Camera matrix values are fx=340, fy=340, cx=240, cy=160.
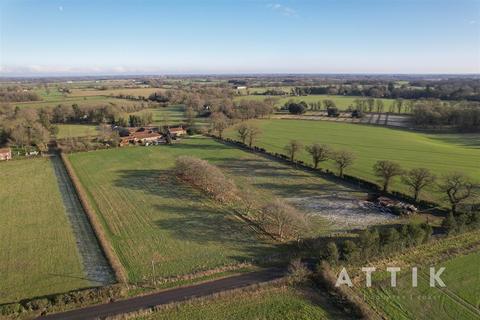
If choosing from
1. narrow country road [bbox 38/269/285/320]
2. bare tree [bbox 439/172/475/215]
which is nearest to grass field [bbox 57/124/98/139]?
narrow country road [bbox 38/269/285/320]

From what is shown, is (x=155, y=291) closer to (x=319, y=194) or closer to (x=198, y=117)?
(x=319, y=194)

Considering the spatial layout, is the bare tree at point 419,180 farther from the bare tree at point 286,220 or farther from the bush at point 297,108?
the bush at point 297,108

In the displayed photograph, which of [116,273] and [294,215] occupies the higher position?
[294,215]

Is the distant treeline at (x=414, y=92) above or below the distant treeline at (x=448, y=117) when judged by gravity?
above

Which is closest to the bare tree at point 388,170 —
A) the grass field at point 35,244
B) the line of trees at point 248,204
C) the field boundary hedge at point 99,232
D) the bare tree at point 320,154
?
the bare tree at point 320,154

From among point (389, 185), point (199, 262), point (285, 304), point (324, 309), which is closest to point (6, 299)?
point (199, 262)
